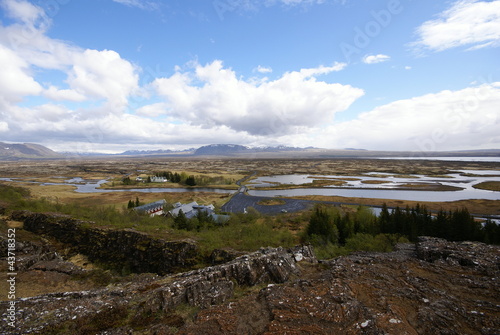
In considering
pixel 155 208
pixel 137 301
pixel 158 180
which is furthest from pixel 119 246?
pixel 158 180

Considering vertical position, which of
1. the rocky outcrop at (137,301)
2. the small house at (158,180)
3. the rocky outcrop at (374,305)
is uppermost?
the rocky outcrop at (374,305)

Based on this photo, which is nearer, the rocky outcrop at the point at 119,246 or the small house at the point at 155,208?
the rocky outcrop at the point at 119,246

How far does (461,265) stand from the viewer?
45.7 ft

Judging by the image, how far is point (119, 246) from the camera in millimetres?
25500

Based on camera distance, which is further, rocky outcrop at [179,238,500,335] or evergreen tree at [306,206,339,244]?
evergreen tree at [306,206,339,244]

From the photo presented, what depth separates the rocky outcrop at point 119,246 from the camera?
75.0ft

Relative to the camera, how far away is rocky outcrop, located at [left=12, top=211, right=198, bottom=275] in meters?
22.9

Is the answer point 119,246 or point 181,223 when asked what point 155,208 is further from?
point 119,246

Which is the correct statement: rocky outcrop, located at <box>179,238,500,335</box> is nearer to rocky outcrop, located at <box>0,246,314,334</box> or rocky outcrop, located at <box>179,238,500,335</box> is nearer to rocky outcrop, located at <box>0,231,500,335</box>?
rocky outcrop, located at <box>0,231,500,335</box>

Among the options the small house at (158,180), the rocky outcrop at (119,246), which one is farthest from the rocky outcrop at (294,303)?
the small house at (158,180)

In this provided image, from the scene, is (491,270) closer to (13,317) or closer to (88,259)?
(13,317)

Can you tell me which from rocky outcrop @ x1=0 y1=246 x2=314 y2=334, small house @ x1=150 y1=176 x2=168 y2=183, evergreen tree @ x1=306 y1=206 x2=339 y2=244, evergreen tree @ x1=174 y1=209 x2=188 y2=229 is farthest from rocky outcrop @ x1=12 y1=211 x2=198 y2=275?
small house @ x1=150 y1=176 x2=168 y2=183

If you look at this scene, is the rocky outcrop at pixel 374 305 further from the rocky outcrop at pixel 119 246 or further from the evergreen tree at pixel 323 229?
the evergreen tree at pixel 323 229

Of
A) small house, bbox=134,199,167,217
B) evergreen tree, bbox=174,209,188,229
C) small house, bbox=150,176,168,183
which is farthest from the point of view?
small house, bbox=150,176,168,183
